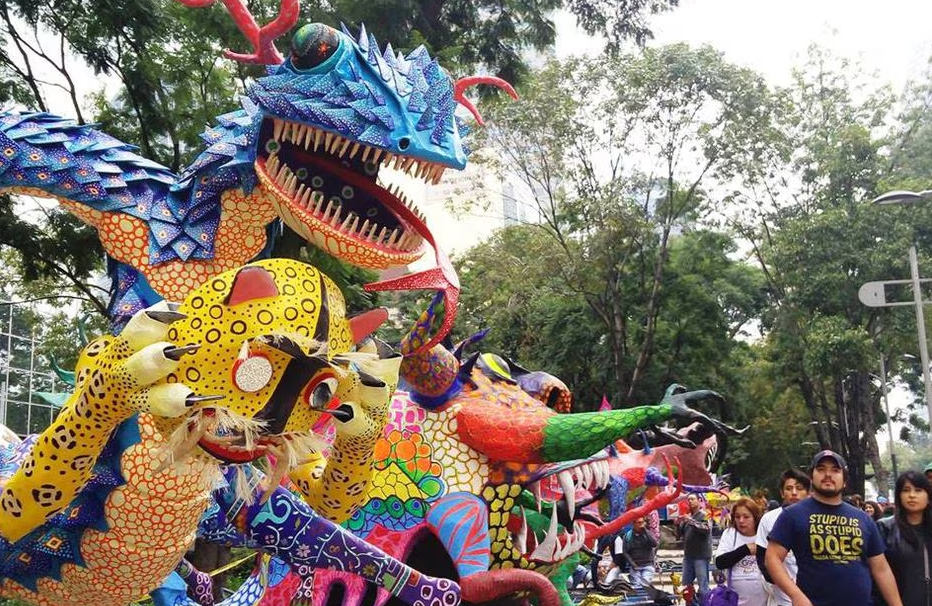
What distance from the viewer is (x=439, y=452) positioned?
611 centimetres

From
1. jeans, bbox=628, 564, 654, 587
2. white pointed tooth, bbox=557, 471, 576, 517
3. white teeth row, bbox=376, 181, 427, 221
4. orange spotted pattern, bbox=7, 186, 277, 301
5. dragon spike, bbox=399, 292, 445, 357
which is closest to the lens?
white teeth row, bbox=376, 181, 427, 221

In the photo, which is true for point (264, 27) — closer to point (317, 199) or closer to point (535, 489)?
point (317, 199)

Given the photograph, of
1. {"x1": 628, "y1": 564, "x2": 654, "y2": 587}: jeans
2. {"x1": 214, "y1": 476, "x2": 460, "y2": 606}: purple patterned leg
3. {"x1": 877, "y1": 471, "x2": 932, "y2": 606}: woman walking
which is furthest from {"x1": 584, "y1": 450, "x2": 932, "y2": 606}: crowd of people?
{"x1": 628, "y1": 564, "x2": 654, "y2": 587}: jeans

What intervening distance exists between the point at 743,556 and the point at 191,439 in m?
4.84

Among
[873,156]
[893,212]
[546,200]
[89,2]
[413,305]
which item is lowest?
[89,2]

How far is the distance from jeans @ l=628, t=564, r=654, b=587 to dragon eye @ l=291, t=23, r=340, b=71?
979 cm

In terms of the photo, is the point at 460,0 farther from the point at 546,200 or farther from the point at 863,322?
the point at 863,322

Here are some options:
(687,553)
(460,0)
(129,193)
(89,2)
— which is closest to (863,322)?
(687,553)

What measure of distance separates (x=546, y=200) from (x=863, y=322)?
6.96 metres

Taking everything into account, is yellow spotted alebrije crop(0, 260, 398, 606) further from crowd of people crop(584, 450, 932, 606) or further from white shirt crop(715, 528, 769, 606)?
white shirt crop(715, 528, 769, 606)

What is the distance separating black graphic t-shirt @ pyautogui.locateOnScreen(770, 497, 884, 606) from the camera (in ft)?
14.6

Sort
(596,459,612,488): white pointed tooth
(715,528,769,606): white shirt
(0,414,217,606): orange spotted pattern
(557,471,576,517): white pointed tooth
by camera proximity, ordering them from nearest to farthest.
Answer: (0,414,217,606): orange spotted pattern, (557,471,576,517): white pointed tooth, (715,528,769,606): white shirt, (596,459,612,488): white pointed tooth

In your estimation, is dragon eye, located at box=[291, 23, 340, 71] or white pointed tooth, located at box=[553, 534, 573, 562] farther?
white pointed tooth, located at box=[553, 534, 573, 562]

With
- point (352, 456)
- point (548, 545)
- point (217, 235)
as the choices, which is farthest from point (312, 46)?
point (548, 545)
